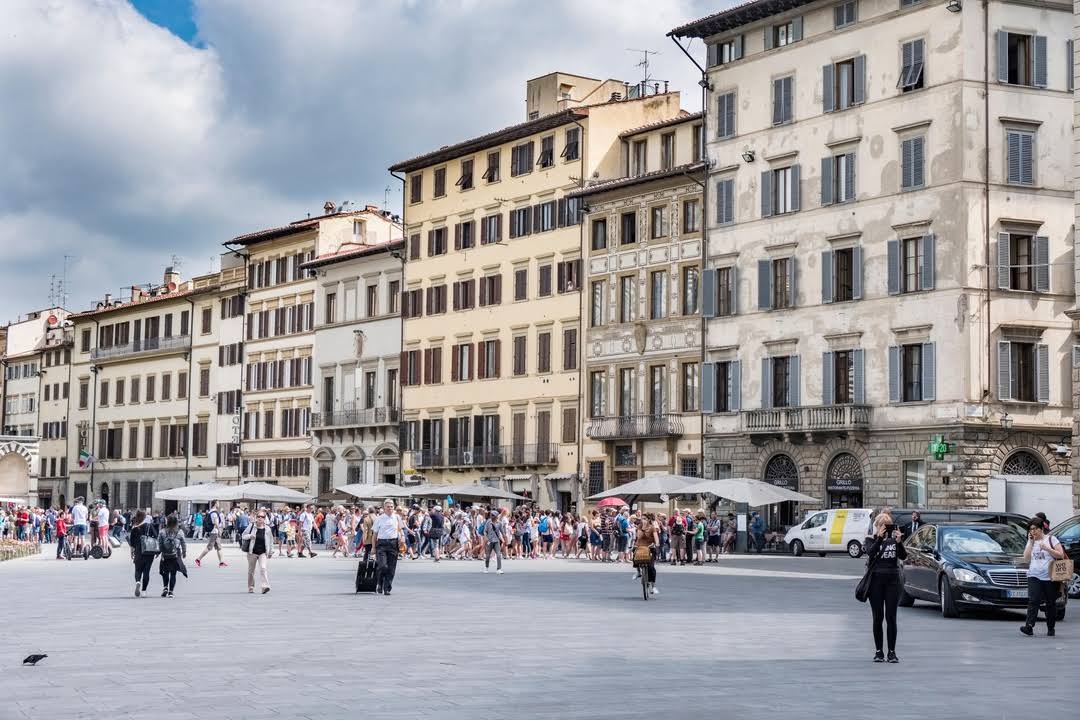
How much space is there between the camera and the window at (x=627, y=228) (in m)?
62.2

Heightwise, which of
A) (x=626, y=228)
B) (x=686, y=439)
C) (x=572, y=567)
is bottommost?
(x=572, y=567)

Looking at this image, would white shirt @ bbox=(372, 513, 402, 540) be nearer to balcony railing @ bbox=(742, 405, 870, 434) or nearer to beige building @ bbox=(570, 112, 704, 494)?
balcony railing @ bbox=(742, 405, 870, 434)

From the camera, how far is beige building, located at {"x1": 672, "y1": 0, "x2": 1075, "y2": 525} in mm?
49031

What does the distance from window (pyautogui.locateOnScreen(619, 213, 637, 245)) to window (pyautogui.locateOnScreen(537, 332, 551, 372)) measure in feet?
19.4

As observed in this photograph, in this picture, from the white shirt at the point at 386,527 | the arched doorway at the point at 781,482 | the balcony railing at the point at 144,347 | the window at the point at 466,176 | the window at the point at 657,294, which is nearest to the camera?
the white shirt at the point at 386,527

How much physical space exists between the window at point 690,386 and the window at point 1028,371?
1291cm

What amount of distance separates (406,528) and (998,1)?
2405cm

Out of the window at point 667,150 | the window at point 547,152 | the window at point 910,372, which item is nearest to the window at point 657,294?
the window at point 667,150

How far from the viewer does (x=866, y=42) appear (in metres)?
52.8

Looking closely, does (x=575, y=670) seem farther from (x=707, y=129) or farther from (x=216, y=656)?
(x=707, y=129)

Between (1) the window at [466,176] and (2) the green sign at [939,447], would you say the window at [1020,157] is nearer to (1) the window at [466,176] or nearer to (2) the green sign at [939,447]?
(2) the green sign at [939,447]

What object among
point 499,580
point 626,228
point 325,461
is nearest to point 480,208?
point 626,228

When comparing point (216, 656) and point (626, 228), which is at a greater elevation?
point (626, 228)

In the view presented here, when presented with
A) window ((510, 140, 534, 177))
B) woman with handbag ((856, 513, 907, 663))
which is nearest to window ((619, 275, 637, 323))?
window ((510, 140, 534, 177))
